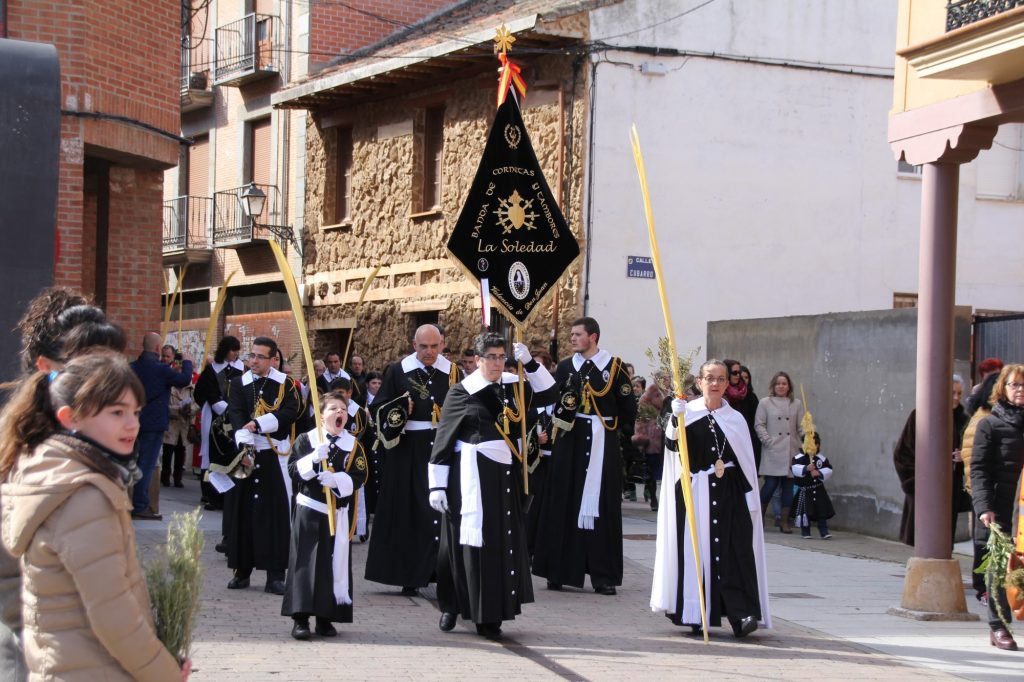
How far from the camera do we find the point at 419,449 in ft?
34.5

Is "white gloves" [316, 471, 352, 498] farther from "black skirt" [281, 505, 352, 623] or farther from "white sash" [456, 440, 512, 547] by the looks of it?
"white sash" [456, 440, 512, 547]

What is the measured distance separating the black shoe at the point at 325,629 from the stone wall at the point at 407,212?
11312 mm

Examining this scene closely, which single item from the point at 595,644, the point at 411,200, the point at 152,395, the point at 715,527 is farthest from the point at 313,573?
the point at 411,200

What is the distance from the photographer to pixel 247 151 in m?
28.9

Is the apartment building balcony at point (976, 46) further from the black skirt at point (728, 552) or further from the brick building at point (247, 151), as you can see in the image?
the brick building at point (247, 151)

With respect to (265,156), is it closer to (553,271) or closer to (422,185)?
(422,185)

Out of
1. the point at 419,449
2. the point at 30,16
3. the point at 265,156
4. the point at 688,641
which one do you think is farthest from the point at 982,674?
the point at 265,156

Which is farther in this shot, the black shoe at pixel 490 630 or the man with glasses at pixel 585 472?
the man with glasses at pixel 585 472

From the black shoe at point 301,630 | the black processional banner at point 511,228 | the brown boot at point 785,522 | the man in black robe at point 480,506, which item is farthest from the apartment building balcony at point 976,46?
the brown boot at point 785,522

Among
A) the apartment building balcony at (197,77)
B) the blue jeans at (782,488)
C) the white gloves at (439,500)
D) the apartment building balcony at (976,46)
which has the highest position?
the apartment building balcony at (197,77)

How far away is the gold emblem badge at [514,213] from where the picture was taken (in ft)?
37.0

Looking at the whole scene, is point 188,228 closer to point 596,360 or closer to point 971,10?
point 596,360

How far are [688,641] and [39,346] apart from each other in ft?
16.0

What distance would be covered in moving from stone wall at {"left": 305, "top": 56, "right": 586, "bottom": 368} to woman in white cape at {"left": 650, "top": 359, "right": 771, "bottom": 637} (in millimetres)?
10675
